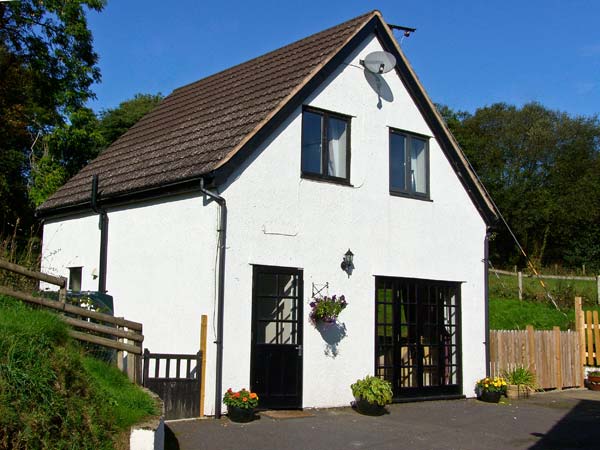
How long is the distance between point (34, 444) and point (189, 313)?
233 inches

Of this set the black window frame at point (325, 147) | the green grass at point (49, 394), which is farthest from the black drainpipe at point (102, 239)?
the green grass at point (49, 394)

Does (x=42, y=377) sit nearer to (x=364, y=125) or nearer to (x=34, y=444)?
(x=34, y=444)

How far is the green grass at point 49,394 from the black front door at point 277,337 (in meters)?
4.27

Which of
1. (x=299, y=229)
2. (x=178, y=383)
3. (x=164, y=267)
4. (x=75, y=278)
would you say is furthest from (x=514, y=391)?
(x=75, y=278)

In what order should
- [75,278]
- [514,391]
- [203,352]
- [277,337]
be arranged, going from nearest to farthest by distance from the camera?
[203,352] < [277,337] < [514,391] < [75,278]

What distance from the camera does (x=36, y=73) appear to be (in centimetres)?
2217

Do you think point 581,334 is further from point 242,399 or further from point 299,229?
point 242,399

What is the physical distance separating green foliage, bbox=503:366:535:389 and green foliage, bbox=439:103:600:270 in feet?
115

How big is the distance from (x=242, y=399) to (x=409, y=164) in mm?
6719

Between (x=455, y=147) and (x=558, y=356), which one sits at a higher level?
(x=455, y=147)

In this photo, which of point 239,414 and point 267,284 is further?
point 267,284

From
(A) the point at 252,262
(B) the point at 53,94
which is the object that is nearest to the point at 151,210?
(A) the point at 252,262

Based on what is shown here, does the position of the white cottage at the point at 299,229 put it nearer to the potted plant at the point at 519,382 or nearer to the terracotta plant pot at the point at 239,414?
the terracotta plant pot at the point at 239,414

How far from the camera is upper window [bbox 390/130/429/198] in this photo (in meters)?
14.6
